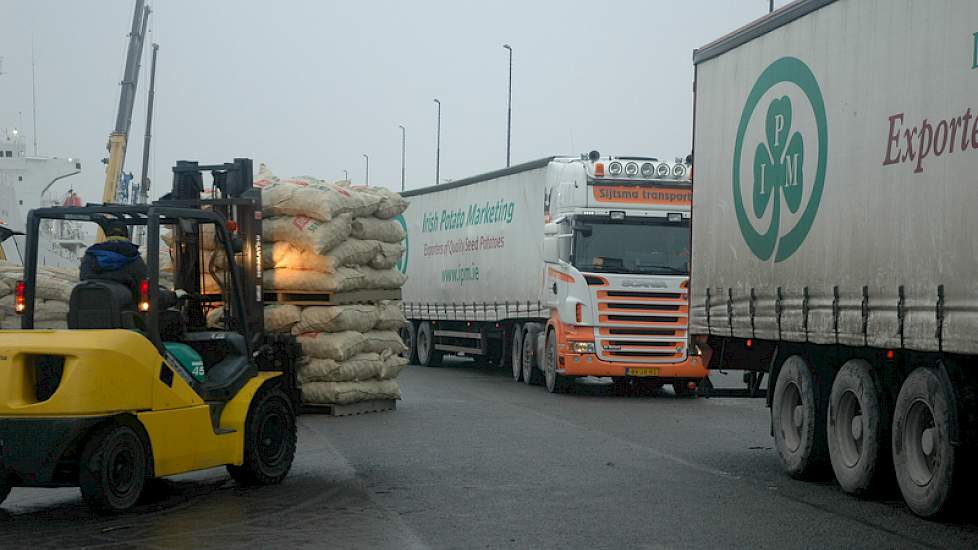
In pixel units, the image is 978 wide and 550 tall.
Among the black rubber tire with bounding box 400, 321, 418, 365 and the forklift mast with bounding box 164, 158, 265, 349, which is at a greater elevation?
the forklift mast with bounding box 164, 158, 265, 349

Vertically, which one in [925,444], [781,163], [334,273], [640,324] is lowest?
[925,444]

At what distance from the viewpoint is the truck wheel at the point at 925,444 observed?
912 cm

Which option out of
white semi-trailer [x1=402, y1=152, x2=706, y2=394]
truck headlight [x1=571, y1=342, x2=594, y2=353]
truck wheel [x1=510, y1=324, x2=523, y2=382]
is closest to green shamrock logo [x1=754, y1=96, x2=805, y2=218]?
white semi-trailer [x1=402, y1=152, x2=706, y2=394]

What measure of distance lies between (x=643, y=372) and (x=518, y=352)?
14.0ft

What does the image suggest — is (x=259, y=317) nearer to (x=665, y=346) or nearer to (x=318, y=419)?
(x=318, y=419)

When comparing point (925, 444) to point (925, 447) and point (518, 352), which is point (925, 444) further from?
point (518, 352)

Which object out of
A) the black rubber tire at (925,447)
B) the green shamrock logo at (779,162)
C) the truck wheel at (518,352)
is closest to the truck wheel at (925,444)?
the black rubber tire at (925,447)

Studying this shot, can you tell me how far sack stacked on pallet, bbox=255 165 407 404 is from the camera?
17.1 metres

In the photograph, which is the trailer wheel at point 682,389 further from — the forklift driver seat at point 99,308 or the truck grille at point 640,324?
the forklift driver seat at point 99,308

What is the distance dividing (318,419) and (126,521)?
27.1 feet

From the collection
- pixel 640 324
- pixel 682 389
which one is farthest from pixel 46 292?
pixel 682 389

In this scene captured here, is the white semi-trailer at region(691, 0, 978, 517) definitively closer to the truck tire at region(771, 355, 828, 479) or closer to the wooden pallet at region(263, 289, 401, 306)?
the truck tire at region(771, 355, 828, 479)

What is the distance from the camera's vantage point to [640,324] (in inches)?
846

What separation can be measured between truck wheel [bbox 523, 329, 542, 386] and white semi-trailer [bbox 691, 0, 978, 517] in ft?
33.2
